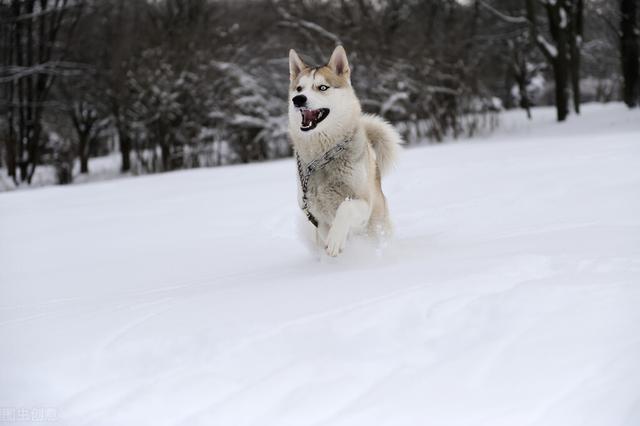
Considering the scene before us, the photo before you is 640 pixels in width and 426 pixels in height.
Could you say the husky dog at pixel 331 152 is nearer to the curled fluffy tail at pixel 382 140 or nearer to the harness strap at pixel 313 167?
the harness strap at pixel 313 167

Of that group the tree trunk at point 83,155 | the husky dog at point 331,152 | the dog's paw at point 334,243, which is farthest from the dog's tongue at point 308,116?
the tree trunk at point 83,155

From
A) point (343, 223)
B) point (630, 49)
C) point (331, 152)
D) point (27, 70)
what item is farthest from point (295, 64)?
point (630, 49)

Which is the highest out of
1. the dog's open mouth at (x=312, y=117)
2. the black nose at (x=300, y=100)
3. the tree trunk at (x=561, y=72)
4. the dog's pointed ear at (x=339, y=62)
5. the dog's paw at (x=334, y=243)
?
the tree trunk at (x=561, y=72)

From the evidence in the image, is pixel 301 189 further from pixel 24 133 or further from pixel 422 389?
pixel 24 133

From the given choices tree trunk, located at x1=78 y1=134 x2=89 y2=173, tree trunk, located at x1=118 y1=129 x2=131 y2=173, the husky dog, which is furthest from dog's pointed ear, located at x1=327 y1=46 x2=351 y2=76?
tree trunk, located at x1=78 y1=134 x2=89 y2=173

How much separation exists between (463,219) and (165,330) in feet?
8.91

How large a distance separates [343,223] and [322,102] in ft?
2.63

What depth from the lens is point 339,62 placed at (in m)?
3.63

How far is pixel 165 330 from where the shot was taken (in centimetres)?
212

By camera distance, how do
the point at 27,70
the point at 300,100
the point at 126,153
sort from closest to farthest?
the point at 300,100, the point at 27,70, the point at 126,153

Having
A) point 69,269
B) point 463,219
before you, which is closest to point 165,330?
point 69,269

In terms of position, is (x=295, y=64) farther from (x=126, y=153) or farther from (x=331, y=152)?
(x=126, y=153)

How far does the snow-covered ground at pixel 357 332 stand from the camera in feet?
5.16

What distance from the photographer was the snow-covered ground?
1.57 metres
